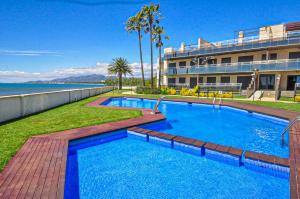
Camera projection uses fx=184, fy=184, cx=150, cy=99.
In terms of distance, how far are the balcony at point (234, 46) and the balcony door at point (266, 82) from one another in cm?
386

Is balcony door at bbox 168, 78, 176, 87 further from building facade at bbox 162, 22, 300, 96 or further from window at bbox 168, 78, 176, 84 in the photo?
building facade at bbox 162, 22, 300, 96

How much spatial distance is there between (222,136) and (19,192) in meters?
7.91

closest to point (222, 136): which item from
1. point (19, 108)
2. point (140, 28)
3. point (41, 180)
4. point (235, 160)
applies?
point (235, 160)

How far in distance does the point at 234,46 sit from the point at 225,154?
923 inches

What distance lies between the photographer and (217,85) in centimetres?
2709

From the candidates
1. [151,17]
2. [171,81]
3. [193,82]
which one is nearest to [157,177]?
[193,82]

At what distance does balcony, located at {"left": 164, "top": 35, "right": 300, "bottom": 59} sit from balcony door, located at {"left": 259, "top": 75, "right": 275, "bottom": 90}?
12.7ft

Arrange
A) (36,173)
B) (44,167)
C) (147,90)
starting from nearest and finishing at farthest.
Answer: (36,173), (44,167), (147,90)

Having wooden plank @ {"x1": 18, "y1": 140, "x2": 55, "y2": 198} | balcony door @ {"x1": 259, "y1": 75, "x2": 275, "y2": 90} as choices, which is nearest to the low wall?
wooden plank @ {"x1": 18, "y1": 140, "x2": 55, "y2": 198}

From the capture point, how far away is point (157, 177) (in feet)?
16.8

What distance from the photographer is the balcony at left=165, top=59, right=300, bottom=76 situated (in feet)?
68.5

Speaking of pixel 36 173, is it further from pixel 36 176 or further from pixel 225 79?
pixel 225 79

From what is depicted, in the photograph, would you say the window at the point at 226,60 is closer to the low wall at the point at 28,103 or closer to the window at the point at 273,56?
the window at the point at 273,56

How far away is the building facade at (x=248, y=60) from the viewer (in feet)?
72.1
